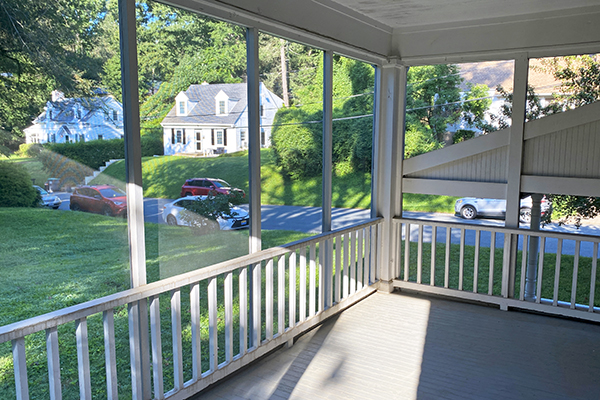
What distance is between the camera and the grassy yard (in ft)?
7.91

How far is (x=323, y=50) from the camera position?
3.77 m

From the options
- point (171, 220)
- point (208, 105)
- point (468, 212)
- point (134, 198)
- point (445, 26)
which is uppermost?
point (445, 26)

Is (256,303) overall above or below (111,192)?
below

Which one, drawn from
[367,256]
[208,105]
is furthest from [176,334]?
[367,256]

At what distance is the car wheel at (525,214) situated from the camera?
426cm

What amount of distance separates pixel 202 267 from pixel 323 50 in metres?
2.00

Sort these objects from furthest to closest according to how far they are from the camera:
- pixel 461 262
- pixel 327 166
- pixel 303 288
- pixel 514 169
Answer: pixel 461 262, pixel 514 169, pixel 327 166, pixel 303 288

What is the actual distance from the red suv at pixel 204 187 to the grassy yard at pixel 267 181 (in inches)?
1.1

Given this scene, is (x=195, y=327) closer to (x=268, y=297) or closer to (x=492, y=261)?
(x=268, y=297)

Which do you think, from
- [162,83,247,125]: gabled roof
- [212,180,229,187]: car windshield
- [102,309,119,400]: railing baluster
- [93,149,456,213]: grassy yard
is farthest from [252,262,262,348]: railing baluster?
[102,309,119,400]: railing baluster

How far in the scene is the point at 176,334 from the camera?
2.51 metres

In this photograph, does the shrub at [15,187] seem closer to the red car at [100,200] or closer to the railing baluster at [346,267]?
the red car at [100,200]

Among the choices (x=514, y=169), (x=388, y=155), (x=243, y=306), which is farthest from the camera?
(x=388, y=155)

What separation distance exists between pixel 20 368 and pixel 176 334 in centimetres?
82
